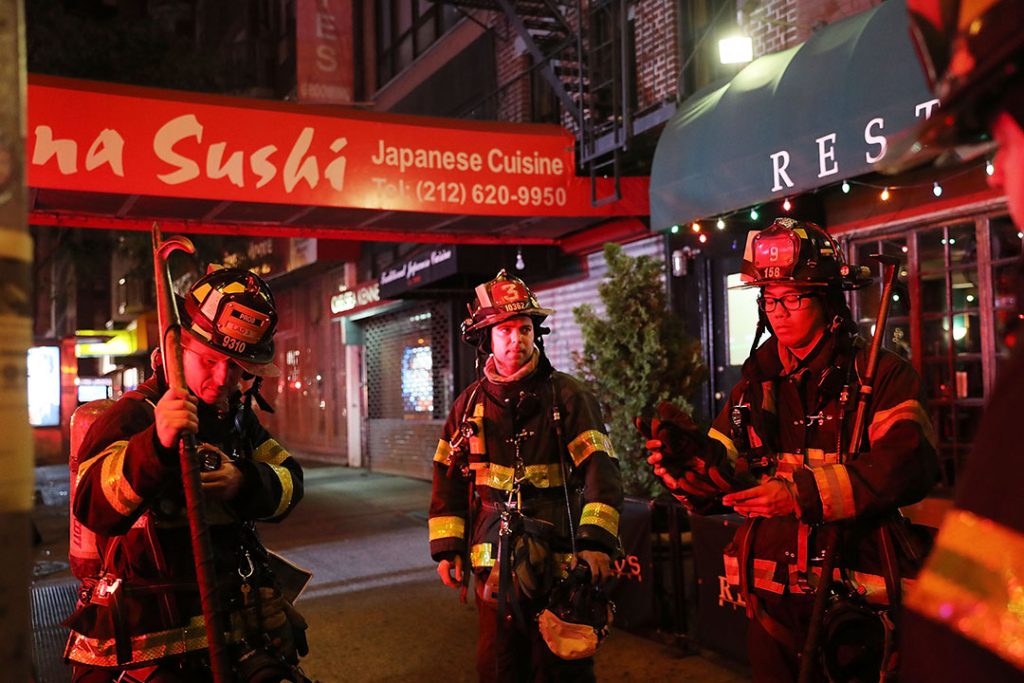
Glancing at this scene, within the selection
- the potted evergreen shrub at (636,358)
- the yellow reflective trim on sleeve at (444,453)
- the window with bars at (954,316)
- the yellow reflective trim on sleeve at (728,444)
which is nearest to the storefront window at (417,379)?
the potted evergreen shrub at (636,358)

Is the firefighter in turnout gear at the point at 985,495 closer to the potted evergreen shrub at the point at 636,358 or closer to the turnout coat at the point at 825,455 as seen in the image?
the turnout coat at the point at 825,455

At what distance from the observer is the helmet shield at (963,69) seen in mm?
1123

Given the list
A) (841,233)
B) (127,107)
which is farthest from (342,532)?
(841,233)

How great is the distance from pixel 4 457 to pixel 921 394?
2.96 m

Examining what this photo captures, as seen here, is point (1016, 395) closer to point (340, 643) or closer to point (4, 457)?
point (4, 457)

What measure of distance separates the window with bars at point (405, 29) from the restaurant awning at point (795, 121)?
8850 millimetres

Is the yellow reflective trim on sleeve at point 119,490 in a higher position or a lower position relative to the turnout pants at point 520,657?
higher

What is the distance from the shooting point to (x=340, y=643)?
21.5 ft

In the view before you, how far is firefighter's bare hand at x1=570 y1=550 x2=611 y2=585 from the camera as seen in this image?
12.7 feet

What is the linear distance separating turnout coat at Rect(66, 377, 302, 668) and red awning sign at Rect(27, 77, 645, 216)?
19.3 ft

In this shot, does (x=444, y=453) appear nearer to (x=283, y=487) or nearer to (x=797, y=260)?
(x=283, y=487)

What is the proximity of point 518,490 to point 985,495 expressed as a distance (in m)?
3.06

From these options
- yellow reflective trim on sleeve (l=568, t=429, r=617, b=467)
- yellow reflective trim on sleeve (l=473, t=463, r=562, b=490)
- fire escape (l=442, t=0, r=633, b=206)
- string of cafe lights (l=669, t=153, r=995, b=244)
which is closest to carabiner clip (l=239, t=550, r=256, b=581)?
yellow reflective trim on sleeve (l=473, t=463, r=562, b=490)

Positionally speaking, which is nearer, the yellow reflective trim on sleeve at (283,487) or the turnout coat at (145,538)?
the turnout coat at (145,538)
